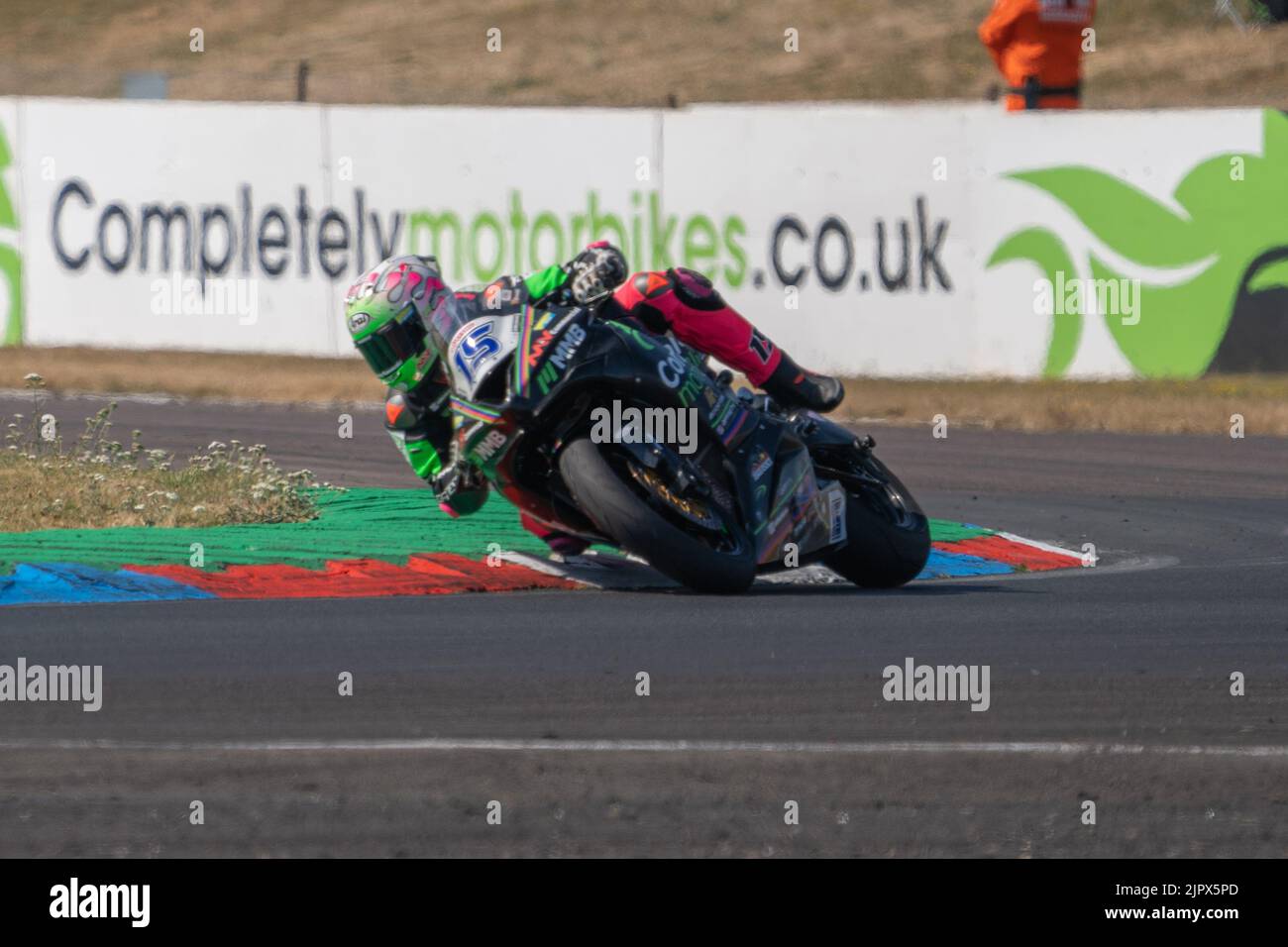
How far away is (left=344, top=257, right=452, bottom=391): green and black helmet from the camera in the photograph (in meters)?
8.92

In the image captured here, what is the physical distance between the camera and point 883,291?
18953 mm

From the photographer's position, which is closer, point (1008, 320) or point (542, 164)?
point (1008, 320)

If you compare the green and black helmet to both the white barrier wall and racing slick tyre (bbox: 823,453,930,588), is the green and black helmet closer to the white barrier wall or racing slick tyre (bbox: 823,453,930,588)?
racing slick tyre (bbox: 823,453,930,588)

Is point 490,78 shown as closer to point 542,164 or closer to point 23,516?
point 542,164

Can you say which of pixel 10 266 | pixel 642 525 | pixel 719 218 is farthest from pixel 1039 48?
pixel 642 525

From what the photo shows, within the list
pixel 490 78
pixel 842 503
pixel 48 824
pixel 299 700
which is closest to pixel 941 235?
pixel 842 503

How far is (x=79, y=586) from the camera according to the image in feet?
28.4

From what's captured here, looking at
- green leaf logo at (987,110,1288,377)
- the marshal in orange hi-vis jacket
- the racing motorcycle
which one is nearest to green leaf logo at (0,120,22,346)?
green leaf logo at (987,110,1288,377)

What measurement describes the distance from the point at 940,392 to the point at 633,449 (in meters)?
10.4

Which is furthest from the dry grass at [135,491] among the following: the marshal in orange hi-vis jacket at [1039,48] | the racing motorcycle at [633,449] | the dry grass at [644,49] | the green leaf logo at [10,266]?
the dry grass at [644,49]

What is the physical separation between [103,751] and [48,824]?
733mm

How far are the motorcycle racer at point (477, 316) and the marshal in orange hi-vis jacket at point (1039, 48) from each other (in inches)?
446

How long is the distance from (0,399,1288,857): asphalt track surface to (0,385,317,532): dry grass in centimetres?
194

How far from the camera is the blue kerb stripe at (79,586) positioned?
28.0 ft
